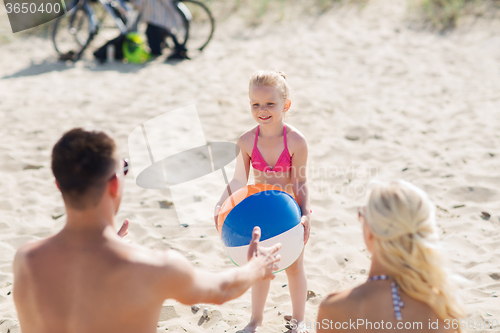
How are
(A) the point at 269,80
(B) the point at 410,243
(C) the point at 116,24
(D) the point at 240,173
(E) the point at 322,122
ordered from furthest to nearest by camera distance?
(C) the point at 116,24
(E) the point at 322,122
(D) the point at 240,173
(A) the point at 269,80
(B) the point at 410,243

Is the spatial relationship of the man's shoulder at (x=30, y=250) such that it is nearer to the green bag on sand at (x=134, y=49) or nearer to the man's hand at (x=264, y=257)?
the man's hand at (x=264, y=257)

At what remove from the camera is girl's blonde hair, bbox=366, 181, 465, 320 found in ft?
5.35

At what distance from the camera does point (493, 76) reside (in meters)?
7.34

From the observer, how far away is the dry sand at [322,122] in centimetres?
344

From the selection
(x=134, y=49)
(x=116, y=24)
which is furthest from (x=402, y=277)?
(x=116, y=24)

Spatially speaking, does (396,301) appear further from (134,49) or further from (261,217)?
(134,49)

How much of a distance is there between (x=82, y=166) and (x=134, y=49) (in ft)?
25.7

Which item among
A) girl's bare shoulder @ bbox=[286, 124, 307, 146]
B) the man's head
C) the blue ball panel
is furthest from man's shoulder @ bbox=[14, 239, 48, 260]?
girl's bare shoulder @ bbox=[286, 124, 307, 146]

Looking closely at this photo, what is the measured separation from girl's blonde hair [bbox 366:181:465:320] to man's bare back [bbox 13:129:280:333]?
0.75 meters

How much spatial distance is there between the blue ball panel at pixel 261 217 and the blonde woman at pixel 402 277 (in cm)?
70

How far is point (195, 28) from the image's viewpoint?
35.7ft

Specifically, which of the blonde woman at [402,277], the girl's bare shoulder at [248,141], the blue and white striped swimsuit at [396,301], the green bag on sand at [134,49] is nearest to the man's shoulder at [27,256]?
the blonde woman at [402,277]

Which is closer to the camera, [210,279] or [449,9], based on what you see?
[210,279]

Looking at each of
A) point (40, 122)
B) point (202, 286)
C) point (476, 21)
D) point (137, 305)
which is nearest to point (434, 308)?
point (202, 286)
